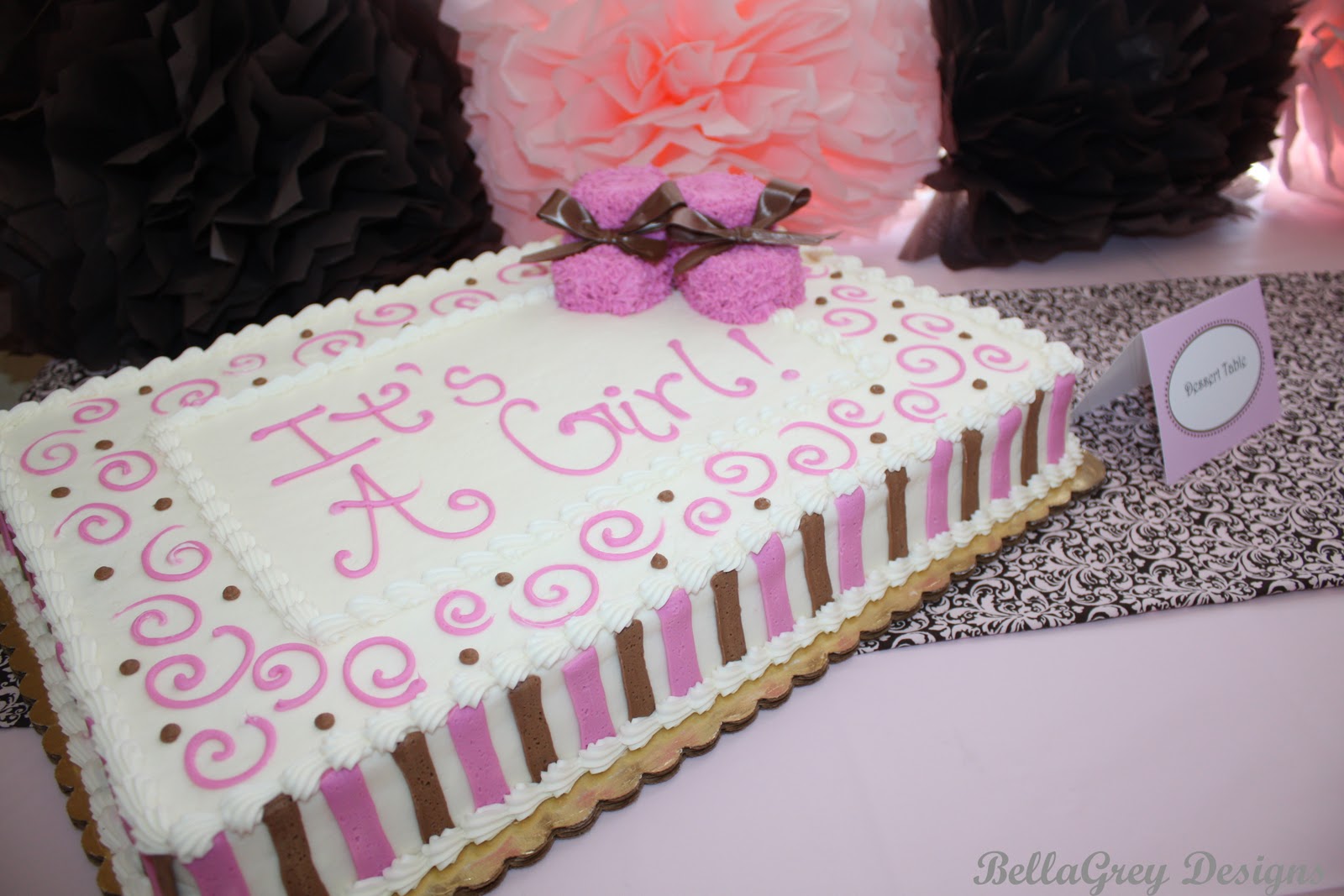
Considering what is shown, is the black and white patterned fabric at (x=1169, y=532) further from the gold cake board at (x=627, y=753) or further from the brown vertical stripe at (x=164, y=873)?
the brown vertical stripe at (x=164, y=873)

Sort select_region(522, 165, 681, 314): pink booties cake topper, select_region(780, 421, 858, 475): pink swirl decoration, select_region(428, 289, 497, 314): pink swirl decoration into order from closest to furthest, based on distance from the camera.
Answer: select_region(780, 421, 858, 475): pink swirl decoration < select_region(522, 165, 681, 314): pink booties cake topper < select_region(428, 289, 497, 314): pink swirl decoration

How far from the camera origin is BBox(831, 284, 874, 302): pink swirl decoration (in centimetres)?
252

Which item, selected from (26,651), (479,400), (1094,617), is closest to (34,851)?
(26,651)

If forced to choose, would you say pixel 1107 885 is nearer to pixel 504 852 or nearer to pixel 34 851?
pixel 504 852

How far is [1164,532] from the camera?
7.66ft

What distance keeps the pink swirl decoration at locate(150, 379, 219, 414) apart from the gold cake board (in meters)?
0.53

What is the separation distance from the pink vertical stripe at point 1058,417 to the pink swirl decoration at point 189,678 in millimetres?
1744

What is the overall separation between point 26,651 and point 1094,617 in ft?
7.25

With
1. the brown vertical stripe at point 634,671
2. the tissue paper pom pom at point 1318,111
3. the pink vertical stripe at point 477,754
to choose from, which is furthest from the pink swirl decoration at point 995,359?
the tissue paper pom pom at point 1318,111

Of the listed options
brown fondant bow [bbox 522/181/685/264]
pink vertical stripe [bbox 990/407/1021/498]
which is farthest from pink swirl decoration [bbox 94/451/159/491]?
pink vertical stripe [bbox 990/407/1021/498]

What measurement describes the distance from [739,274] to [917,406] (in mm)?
522

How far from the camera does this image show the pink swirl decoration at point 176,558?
1810 millimetres

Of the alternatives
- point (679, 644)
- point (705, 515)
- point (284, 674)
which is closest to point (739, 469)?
point (705, 515)

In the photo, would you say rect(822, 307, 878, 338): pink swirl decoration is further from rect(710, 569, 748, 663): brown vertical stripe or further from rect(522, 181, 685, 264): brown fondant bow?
rect(710, 569, 748, 663): brown vertical stripe
